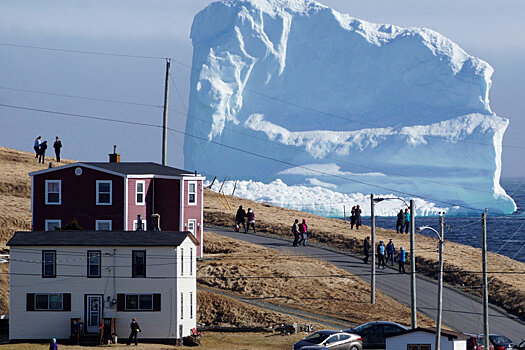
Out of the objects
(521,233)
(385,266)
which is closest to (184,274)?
(385,266)

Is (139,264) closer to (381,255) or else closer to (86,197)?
(86,197)

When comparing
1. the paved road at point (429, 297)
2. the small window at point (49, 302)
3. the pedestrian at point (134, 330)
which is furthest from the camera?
the paved road at point (429, 297)

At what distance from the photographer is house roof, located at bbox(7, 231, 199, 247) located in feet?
149

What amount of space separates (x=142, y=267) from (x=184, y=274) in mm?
2347

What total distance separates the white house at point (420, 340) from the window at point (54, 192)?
79.5 ft

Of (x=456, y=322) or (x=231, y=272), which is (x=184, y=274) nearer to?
(x=231, y=272)

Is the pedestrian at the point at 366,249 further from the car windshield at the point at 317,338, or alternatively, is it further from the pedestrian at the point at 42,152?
the pedestrian at the point at 42,152

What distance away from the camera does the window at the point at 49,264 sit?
1791 inches

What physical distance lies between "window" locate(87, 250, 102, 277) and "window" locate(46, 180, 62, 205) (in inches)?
470

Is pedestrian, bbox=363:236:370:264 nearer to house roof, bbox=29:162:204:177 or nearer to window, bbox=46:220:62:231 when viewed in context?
house roof, bbox=29:162:204:177

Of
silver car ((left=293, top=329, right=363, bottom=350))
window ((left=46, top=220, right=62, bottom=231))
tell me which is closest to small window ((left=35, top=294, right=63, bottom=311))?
window ((left=46, top=220, right=62, bottom=231))

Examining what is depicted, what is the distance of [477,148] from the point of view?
12681 cm

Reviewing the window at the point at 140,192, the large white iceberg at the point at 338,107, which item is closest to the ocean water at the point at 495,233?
the large white iceberg at the point at 338,107

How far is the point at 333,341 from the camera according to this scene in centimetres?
4147
